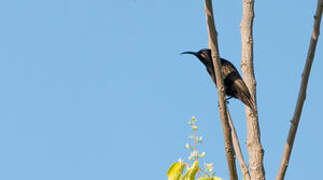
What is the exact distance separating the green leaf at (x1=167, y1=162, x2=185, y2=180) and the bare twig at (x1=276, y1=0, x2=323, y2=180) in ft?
2.28

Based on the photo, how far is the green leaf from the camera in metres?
2.55

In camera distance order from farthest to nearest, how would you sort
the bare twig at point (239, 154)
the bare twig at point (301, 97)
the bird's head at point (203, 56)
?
the bird's head at point (203, 56) < the bare twig at point (239, 154) < the bare twig at point (301, 97)

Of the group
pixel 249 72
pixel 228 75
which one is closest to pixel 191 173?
pixel 249 72

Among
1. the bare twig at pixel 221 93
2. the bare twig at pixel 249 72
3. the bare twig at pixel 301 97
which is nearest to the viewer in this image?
the bare twig at pixel 221 93

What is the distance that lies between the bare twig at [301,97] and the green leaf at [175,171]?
694 mm

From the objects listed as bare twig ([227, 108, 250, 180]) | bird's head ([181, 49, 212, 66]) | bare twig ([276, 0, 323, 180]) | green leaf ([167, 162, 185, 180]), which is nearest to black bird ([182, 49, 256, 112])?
bird's head ([181, 49, 212, 66])

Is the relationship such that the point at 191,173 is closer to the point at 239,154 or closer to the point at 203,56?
the point at 239,154

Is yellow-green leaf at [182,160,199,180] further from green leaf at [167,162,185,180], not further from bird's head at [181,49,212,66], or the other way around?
bird's head at [181,49,212,66]

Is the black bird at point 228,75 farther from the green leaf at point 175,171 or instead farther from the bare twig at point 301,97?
the green leaf at point 175,171

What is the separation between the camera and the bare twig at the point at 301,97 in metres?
2.93

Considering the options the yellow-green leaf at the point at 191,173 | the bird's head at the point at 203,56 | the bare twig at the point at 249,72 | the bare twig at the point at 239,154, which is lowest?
the yellow-green leaf at the point at 191,173

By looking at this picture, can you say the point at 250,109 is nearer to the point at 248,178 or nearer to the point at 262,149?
the point at 262,149

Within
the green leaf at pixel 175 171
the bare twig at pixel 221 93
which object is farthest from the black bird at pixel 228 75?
the green leaf at pixel 175 171

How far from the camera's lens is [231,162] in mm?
2797
